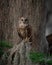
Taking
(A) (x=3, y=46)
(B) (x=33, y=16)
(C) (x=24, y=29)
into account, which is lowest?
(A) (x=3, y=46)

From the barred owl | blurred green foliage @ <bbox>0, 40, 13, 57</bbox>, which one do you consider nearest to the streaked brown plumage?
the barred owl

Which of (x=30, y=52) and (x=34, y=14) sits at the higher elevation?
(x=34, y=14)

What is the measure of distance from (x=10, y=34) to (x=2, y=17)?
171mm

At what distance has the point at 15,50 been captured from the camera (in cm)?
275

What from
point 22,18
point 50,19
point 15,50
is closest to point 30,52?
point 15,50

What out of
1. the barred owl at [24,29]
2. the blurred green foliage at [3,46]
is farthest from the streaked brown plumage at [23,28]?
the blurred green foliage at [3,46]

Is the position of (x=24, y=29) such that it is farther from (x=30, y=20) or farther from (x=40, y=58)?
(x=40, y=58)

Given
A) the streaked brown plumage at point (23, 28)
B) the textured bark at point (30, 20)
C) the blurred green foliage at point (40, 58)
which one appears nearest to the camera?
the blurred green foliage at point (40, 58)

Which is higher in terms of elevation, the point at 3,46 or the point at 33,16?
the point at 33,16

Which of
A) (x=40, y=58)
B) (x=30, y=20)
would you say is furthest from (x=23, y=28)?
(x=40, y=58)

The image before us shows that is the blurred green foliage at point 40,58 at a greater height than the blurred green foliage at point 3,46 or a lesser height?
lesser

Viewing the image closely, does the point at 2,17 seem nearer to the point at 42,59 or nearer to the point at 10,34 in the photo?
the point at 10,34

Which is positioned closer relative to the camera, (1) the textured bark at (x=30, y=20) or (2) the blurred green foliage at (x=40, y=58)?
(2) the blurred green foliage at (x=40, y=58)

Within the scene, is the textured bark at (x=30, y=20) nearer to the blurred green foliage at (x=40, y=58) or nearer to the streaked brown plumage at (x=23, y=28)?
the streaked brown plumage at (x=23, y=28)
